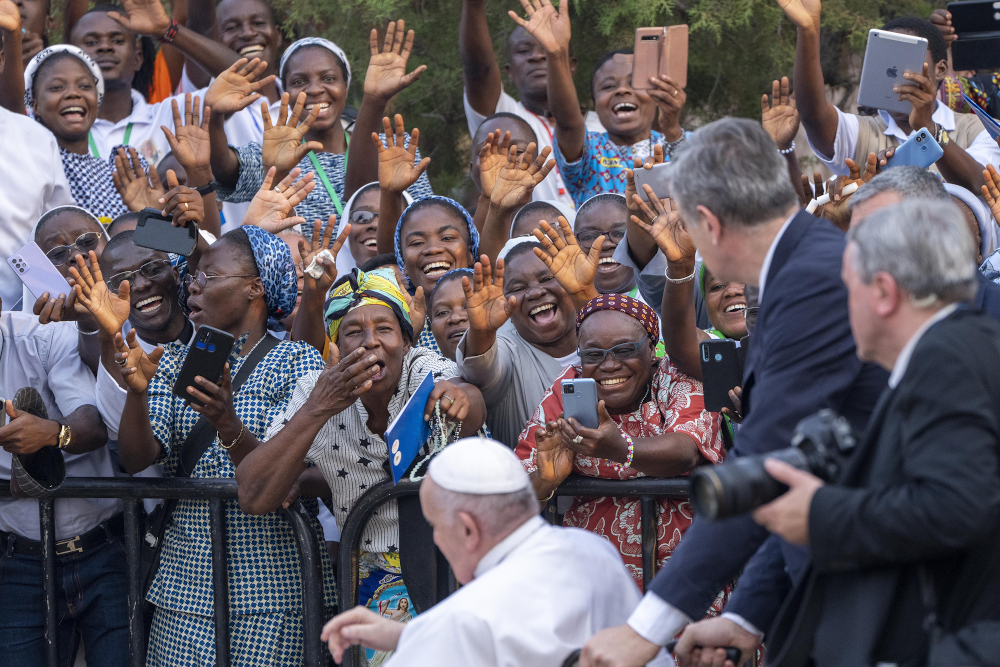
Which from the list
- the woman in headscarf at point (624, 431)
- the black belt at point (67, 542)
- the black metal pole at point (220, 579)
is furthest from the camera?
the black belt at point (67, 542)

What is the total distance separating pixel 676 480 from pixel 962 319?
1760 mm

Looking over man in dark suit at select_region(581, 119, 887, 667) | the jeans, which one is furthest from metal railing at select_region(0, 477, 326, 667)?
man in dark suit at select_region(581, 119, 887, 667)

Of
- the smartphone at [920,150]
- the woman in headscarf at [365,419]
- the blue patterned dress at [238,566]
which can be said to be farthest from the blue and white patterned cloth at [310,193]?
the smartphone at [920,150]

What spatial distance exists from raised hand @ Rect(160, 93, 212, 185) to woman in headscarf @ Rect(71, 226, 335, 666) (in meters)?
1.19

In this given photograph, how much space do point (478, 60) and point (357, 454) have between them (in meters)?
2.85

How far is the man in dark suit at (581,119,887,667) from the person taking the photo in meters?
2.71

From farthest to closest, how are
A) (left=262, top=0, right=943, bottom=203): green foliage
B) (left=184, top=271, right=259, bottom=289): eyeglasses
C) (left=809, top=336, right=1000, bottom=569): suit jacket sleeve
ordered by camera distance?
1. (left=262, top=0, right=943, bottom=203): green foliage
2. (left=184, top=271, right=259, bottom=289): eyeglasses
3. (left=809, top=336, right=1000, bottom=569): suit jacket sleeve

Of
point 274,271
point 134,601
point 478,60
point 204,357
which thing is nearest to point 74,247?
point 274,271

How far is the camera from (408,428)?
12.3ft

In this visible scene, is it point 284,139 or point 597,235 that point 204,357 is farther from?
point 284,139

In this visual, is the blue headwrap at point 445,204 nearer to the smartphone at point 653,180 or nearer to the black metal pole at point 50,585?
the smartphone at point 653,180

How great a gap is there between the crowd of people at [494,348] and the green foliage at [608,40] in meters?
0.34

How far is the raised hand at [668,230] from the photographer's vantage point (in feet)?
14.6

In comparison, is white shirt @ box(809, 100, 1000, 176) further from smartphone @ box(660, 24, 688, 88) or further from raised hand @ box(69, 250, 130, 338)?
raised hand @ box(69, 250, 130, 338)
